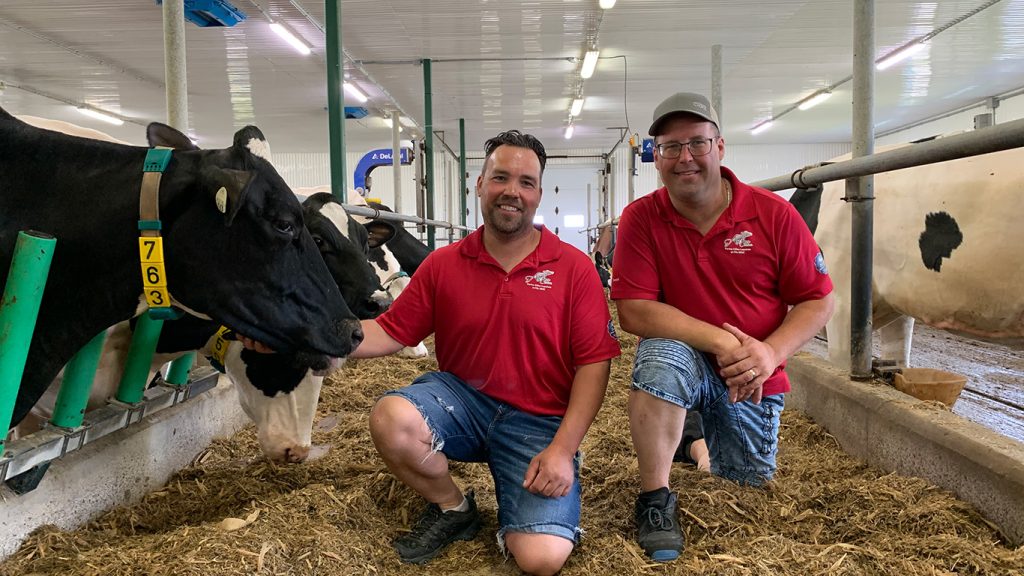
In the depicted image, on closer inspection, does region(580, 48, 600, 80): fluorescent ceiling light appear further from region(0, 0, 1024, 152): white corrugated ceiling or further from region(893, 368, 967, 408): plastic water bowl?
region(893, 368, 967, 408): plastic water bowl

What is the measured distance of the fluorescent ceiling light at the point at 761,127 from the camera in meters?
19.3

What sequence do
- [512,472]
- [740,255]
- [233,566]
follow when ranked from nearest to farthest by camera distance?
[233,566] → [512,472] → [740,255]

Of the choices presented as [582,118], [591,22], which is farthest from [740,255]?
[582,118]

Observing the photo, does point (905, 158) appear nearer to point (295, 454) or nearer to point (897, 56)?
point (295, 454)

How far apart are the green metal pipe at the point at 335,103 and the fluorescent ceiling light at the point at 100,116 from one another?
43.9 ft

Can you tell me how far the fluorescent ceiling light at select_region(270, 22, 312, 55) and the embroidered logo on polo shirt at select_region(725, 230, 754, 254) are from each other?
28.4 ft

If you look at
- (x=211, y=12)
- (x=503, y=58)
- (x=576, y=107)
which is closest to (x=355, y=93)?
(x=503, y=58)

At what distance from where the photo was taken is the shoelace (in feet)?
6.67

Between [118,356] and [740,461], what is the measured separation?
224 centimetres

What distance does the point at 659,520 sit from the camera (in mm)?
2039

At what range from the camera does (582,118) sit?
57.7 feet

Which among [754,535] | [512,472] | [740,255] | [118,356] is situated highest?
[740,255]

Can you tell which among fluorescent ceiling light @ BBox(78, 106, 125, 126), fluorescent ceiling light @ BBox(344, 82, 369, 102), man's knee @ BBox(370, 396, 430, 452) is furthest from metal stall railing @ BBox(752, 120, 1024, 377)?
fluorescent ceiling light @ BBox(78, 106, 125, 126)

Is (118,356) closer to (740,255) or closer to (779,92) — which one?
(740,255)
